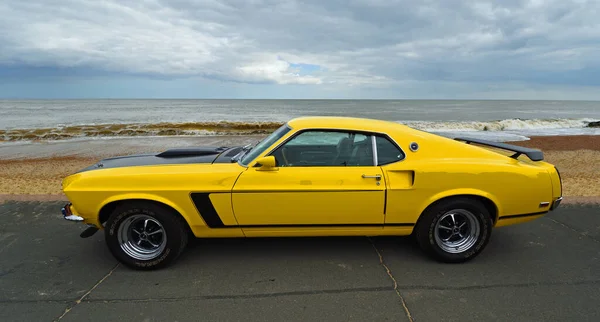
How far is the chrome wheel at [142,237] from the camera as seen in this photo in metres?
3.09

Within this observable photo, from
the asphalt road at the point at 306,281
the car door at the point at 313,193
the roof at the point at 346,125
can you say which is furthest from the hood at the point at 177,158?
the asphalt road at the point at 306,281

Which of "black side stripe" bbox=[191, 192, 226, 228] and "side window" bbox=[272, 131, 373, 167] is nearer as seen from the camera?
"black side stripe" bbox=[191, 192, 226, 228]

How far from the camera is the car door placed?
2.95m

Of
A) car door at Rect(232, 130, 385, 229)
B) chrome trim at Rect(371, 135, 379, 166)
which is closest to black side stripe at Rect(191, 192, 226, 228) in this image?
car door at Rect(232, 130, 385, 229)

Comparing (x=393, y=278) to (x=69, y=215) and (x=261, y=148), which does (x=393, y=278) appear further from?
(x=69, y=215)

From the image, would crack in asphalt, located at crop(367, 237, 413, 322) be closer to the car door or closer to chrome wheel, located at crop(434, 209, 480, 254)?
the car door

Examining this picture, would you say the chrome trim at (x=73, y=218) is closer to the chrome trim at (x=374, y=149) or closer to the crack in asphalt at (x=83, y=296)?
the crack in asphalt at (x=83, y=296)

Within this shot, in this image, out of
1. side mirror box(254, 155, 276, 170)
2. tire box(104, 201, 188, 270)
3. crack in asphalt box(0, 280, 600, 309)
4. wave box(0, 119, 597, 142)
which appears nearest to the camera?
crack in asphalt box(0, 280, 600, 309)

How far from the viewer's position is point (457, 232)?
3262 mm

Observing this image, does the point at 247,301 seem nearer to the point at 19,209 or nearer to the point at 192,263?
the point at 192,263

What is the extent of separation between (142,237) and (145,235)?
0.04 metres

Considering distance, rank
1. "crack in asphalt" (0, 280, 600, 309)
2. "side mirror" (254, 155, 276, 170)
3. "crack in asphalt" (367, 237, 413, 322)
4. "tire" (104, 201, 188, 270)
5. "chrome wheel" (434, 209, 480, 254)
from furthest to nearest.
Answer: "chrome wheel" (434, 209, 480, 254) → "tire" (104, 201, 188, 270) → "side mirror" (254, 155, 276, 170) → "crack in asphalt" (0, 280, 600, 309) → "crack in asphalt" (367, 237, 413, 322)

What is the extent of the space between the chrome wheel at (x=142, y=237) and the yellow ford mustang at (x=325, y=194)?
0.01 metres

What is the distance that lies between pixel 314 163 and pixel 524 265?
7.44 ft
